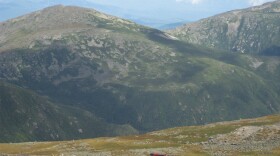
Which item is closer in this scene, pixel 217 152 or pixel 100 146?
pixel 217 152

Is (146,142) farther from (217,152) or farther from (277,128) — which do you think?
(277,128)

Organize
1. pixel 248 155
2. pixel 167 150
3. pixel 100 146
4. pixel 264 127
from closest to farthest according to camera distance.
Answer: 1. pixel 248 155
2. pixel 167 150
3. pixel 100 146
4. pixel 264 127

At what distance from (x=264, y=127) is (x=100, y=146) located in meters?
42.9

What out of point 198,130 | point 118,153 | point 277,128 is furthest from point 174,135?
point 118,153

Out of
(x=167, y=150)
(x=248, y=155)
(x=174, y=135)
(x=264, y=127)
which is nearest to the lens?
(x=248, y=155)

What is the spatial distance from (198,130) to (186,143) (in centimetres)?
2483

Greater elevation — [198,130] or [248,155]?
[248,155]

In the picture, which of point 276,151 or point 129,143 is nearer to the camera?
point 276,151

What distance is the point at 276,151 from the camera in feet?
292

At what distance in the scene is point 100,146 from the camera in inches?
4198

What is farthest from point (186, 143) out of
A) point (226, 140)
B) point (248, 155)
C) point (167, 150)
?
point (248, 155)

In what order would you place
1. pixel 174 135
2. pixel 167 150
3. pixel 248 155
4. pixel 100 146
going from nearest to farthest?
pixel 248 155
pixel 167 150
pixel 100 146
pixel 174 135

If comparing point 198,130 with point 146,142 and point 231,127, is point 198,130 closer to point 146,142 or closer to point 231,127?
point 231,127

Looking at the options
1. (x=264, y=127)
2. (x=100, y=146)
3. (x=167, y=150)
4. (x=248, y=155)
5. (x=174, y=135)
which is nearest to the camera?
(x=248, y=155)
